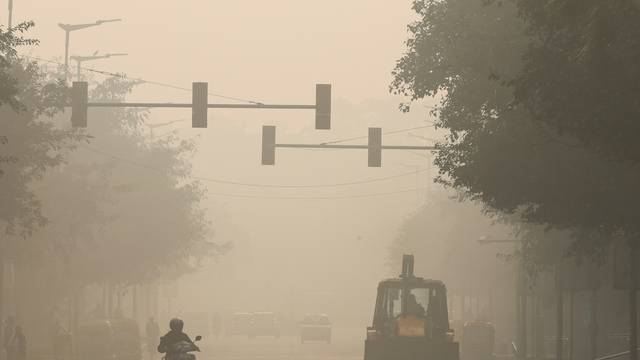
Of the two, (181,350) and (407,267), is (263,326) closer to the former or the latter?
(407,267)

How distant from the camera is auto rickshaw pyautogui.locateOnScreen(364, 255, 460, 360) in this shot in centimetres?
3994

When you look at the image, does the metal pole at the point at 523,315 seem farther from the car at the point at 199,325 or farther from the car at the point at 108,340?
the car at the point at 199,325

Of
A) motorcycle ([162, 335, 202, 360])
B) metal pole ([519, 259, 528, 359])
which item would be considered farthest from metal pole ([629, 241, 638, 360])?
metal pole ([519, 259, 528, 359])

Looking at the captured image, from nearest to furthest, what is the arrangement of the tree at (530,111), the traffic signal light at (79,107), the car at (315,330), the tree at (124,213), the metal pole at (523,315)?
the tree at (530,111), the traffic signal light at (79,107), the metal pole at (523,315), the tree at (124,213), the car at (315,330)

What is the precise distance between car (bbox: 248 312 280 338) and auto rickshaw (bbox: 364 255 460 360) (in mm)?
61582

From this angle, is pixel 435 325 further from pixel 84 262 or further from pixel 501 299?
pixel 501 299

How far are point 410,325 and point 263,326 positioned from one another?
63848 millimetres

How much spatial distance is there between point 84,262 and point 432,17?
41.6m

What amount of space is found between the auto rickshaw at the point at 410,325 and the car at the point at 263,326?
6158 centimetres

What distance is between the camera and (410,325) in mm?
39719

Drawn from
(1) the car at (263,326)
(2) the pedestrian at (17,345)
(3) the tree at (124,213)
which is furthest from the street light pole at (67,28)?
(1) the car at (263,326)

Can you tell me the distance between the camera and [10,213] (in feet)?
141

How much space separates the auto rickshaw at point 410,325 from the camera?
39.9m

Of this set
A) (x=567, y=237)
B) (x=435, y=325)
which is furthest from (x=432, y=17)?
(x=567, y=237)
